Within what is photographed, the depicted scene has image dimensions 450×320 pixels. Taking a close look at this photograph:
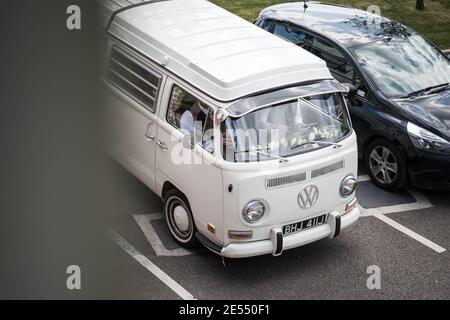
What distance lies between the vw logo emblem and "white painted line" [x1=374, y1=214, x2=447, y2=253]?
152 centimetres

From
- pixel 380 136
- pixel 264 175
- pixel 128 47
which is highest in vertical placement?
pixel 128 47

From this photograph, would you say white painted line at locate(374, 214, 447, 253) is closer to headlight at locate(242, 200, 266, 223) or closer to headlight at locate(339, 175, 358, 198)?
headlight at locate(339, 175, 358, 198)

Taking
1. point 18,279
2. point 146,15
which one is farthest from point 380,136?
point 18,279

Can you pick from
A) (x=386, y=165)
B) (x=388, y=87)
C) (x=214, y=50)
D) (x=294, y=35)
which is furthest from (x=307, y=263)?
(x=294, y=35)

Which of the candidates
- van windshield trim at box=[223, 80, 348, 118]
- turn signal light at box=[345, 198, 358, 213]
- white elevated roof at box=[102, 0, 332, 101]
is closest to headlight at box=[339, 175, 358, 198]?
turn signal light at box=[345, 198, 358, 213]

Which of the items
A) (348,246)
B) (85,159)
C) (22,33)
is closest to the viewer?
(22,33)

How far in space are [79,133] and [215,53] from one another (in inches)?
161

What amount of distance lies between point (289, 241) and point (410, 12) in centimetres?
956

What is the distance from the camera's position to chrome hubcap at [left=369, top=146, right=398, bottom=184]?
7414mm

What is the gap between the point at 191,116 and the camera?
233 inches

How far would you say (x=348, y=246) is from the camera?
6.49 m

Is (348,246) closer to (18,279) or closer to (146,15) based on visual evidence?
(146,15)
